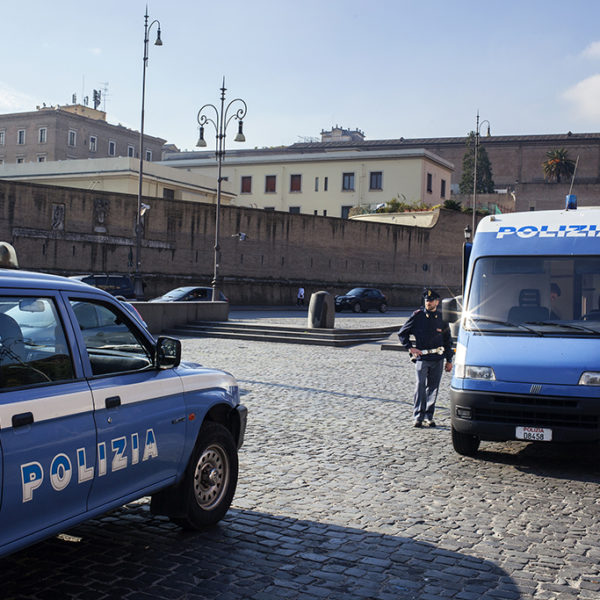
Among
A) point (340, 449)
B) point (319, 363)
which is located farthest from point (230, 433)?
point (319, 363)

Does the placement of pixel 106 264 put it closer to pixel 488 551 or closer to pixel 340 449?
pixel 340 449

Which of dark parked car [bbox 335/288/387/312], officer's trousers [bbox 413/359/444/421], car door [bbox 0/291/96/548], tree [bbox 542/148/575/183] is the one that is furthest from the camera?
tree [bbox 542/148/575/183]

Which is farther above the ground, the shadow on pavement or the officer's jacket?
the officer's jacket

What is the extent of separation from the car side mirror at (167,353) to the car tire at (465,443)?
3813 millimetres

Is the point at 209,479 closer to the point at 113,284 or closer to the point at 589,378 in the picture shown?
the point at 589,378

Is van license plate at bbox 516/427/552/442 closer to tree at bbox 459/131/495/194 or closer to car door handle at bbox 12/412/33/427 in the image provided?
car door handle at bbox 12/412/33/427

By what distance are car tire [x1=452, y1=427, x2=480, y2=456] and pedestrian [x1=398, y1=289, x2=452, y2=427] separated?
5.06 ft

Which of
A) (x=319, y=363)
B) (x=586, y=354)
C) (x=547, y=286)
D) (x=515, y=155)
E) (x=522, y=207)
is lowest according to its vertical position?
(x=319, y=363)

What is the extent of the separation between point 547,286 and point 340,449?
272 centimetres

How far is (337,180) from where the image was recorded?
221ft

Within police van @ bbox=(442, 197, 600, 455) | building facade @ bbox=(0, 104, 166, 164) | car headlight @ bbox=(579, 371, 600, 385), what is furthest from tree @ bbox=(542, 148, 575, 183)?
car headlight @ bbox=(579, 371, 600, 385)

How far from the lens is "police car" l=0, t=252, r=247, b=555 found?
11.9ft

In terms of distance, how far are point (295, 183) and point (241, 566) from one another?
64949mm

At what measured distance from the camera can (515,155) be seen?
297ft
